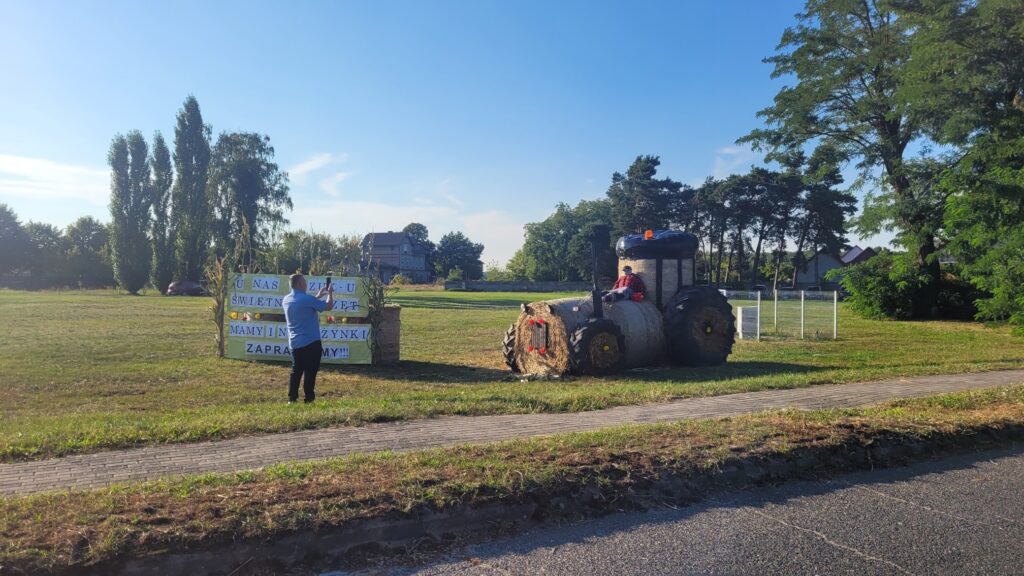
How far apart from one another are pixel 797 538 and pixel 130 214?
73612mm

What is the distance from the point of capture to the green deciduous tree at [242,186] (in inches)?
2655

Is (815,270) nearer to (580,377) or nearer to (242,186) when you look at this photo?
(242,186)

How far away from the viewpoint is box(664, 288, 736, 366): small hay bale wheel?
14242mm

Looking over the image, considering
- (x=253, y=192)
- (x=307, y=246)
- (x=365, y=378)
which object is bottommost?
(x=365, y=378)

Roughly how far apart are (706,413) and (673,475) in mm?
3487

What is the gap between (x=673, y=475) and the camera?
5.70 m

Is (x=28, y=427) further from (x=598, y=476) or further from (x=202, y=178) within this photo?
(x=202, y=178)

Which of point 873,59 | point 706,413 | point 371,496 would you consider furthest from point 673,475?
point 873,59

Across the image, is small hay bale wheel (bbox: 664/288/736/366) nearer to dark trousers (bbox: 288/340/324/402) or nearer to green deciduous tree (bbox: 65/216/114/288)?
dark trousers (bbox: 288/340/324/402)

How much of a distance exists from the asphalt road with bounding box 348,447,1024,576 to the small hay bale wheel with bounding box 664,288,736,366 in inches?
325

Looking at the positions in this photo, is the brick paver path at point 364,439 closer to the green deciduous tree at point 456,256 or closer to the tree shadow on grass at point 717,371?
the tree shadow on grass at point 717,371

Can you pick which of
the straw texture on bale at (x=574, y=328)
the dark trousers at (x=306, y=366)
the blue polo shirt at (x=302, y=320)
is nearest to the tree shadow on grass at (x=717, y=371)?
the straw texture on bale at (x=574, y=328)

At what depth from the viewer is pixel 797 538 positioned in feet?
15.4

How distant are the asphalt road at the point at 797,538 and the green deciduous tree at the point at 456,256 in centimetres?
12132
